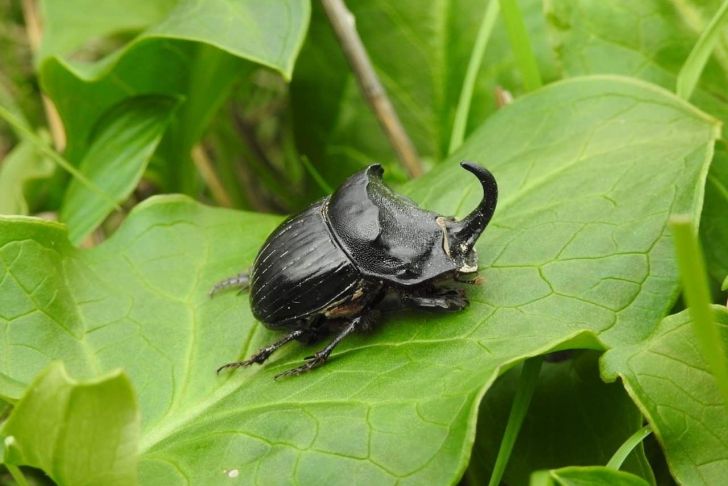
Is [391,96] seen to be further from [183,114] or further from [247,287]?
[247,287]

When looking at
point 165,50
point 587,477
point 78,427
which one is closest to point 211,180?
point 165,50

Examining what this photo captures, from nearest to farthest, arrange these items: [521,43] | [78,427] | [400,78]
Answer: [78,427] < [521,43] < [400,78]

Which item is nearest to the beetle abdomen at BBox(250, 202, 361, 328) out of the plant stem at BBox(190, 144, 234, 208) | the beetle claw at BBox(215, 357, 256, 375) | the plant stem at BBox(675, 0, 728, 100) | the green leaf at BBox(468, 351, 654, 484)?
the beetle claw at BBox(215, 357, 256, 375)

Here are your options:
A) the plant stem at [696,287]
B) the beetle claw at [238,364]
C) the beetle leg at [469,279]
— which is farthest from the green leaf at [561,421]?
the beetle claw at [238,364]

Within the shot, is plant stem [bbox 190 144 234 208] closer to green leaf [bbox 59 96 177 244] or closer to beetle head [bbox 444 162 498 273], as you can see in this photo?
green leaf [bbox 59 96 177 244]

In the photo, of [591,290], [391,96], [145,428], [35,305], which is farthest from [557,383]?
[391,96]

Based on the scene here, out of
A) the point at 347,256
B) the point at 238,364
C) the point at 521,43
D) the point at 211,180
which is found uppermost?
the point at 521,43

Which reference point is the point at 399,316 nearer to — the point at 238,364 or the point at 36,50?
the point at 238,364
